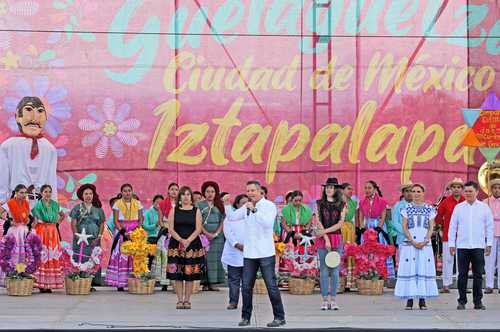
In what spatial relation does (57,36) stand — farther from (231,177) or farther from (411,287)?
(411,287)

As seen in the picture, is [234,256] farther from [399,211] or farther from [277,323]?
[399,211]

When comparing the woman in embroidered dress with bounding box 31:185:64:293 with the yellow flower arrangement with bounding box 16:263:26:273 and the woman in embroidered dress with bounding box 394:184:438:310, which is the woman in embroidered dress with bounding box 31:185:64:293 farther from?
the woman in embroidered dress with bounding box 394:184:438:310

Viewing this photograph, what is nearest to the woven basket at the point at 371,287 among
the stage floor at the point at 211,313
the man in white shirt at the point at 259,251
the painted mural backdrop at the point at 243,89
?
the stage floor at the point at 211,313

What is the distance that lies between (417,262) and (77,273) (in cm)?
488

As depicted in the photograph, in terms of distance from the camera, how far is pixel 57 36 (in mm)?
20797

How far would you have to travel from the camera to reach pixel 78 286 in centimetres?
Result: 1792

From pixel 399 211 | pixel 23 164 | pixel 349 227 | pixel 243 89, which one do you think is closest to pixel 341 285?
pixel 349 227

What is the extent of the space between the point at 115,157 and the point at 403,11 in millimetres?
5244

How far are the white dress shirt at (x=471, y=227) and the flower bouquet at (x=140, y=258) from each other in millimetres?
4334

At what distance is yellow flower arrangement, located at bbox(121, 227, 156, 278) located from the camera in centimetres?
1795

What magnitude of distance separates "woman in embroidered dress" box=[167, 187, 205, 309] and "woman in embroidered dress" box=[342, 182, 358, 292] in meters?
3.03

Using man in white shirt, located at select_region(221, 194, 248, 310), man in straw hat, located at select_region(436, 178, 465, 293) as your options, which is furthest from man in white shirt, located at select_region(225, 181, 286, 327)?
man in straw hat, located at select_region(436, 178, 465, 293)

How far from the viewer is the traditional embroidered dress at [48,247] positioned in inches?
717

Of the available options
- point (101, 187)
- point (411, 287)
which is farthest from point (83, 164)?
point (411, 287)
